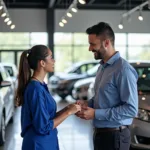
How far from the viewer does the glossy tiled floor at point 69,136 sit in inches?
295

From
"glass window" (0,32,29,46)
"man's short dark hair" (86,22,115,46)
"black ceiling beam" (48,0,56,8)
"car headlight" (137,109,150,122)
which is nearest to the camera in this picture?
"man's short dark hair" (86,22,115,46)

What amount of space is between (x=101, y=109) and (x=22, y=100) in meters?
0.59

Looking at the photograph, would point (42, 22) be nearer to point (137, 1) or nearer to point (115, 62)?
point (137, 1)

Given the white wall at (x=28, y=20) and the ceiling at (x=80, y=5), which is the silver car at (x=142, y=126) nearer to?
the ceiling at (x=80, y=5)

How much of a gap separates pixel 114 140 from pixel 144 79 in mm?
4239

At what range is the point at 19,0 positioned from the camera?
22.1m

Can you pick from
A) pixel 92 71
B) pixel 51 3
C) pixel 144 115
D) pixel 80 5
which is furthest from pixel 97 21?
pixel 144 115

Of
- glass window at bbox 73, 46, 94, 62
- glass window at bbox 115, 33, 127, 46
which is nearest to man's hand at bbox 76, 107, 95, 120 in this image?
glass window at bbox 115, 33, 127, 46

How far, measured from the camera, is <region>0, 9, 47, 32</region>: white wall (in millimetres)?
22125

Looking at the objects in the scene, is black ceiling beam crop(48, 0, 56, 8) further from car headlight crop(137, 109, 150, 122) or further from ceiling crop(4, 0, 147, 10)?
car headlight crop(137, 109, 150, 122)

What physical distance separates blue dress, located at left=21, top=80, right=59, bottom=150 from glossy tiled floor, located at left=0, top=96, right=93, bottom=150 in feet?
14.7

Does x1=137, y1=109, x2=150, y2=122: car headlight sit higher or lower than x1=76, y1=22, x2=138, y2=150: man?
lower

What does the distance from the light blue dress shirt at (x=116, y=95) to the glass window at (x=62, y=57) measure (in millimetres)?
20058

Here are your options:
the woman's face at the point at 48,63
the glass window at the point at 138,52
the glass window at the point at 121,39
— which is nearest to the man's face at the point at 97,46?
the woman's face at the point at 48,63
